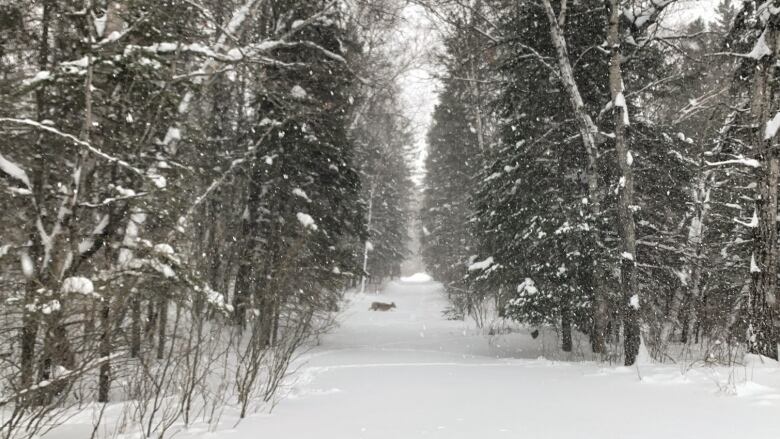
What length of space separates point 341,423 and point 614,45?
824cm

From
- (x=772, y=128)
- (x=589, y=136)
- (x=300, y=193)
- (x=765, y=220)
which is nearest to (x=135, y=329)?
(x=300, y=193)

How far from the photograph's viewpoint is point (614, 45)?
358 inches

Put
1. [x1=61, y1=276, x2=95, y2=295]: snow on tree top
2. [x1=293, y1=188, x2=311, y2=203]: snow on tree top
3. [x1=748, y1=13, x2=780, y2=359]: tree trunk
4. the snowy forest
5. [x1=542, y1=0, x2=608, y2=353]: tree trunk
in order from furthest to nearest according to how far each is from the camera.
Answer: [x1=293, y1=188, x2=311, y2=203]: snow on tree top → [x1=542, y1=0, x2=608, y2=353]: tree trunk → [x1=748, y1=13, x2=780, y2=359]: tree trunk → the snowy forest → [x1=61, y1=276, x2=95, y2=295]: snow on tree top

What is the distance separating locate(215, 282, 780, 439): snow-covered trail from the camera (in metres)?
4.54

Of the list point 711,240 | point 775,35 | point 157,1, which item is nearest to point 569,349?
point 711,240

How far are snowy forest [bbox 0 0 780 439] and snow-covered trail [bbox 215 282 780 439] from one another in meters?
0.24

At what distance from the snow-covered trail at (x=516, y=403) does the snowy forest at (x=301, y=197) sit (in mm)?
240

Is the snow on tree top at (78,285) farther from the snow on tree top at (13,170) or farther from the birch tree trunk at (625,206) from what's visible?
the birch tree trunk at (625,206)

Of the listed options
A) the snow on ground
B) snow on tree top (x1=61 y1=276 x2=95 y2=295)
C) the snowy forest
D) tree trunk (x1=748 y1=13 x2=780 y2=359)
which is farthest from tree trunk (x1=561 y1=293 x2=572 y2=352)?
snow on tree top (x1=61 y1=276 x2=95 y2=295)

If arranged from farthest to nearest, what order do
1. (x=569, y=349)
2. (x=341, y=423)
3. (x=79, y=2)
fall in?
(x=569, y=349)
(x=79, y=2)
(x=341, y=423)

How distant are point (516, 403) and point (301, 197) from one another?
8.55 m

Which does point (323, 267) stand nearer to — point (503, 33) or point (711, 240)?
point (503, 33)

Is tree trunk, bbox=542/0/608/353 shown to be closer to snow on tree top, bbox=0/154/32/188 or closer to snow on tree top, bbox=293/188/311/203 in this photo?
snow on tree top, bbox=293/188/311/203

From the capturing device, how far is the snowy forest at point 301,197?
17.3 ft
